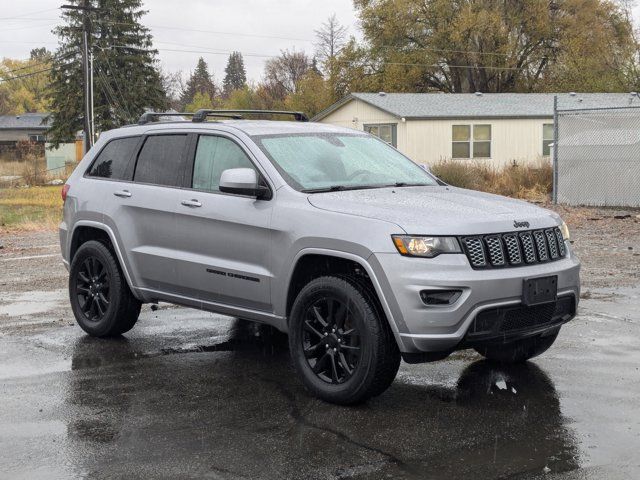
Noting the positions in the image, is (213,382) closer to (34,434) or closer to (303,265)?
(303,265)

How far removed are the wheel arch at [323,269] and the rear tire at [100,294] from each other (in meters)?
2.02

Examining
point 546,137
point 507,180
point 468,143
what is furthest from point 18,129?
point 507,180

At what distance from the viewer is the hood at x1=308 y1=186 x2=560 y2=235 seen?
5.55m

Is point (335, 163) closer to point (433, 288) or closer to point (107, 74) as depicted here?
point (433, 288)

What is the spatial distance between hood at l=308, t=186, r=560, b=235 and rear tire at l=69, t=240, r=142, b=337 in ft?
7.46

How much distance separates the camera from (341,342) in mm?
5793

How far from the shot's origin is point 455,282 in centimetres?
539

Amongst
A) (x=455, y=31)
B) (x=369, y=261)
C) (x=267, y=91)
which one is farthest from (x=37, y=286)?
(x=267, y=91)

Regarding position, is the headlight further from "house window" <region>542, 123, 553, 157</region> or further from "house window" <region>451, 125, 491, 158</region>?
"house window" <region>542, 123, 553, 157</region>

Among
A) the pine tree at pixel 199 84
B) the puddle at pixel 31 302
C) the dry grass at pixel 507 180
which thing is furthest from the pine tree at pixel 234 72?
the puddle at pixel 31 302

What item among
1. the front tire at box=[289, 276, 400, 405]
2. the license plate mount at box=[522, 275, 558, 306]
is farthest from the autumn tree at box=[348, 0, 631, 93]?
the front tire at box=[289, 276, 400, 405]

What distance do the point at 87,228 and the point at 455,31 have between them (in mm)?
48825

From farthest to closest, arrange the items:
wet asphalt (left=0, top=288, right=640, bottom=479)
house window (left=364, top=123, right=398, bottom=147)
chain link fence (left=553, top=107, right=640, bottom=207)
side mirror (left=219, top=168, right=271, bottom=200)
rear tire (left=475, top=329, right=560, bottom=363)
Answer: house window (left=364, top=123, right=398, bottom=147)
chain link fence (left=553, top=107, right=640, bottom=207)
rear tire (left=475, top=329, right=560, bottom=363)
side mirror (left=219, top=168, right=271, bottom=200)
wet asphalt (left=0, top=288, right=640, bottom=479)

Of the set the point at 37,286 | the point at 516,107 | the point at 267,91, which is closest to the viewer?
the point at 37,286
